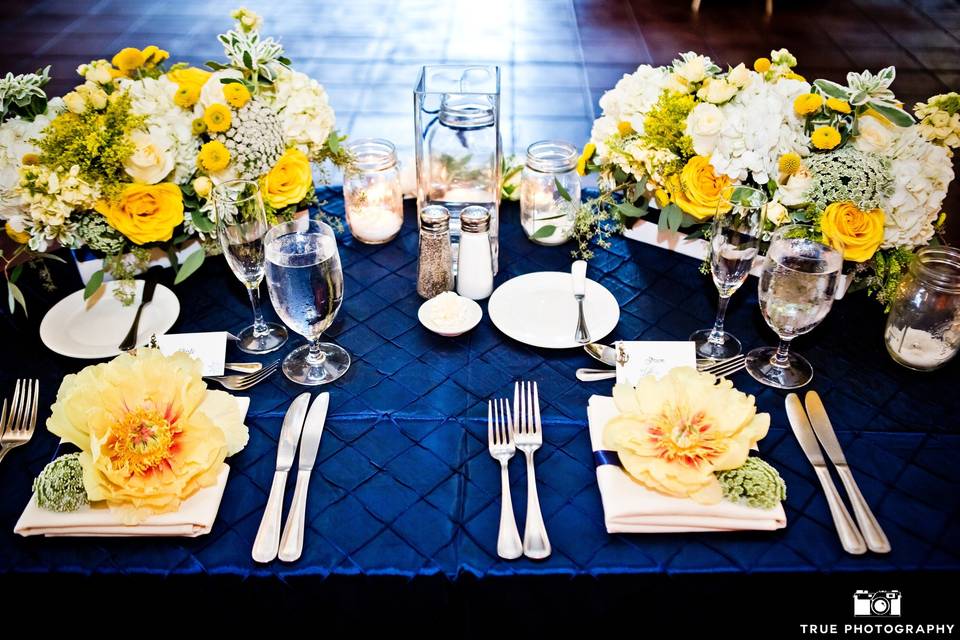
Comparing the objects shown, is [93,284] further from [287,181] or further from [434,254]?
[434,254]

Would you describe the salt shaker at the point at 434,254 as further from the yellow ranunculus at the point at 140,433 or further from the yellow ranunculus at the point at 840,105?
the yellow ranunculus at the point at 840,105

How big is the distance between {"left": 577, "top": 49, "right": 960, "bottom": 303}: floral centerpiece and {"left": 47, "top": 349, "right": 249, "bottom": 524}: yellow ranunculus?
94 centimetres

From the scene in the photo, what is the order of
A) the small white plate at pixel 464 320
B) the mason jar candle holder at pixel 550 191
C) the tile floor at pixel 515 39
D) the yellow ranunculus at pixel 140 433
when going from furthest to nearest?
the tile floor at pixel 515 39, the mason jar candle holder at pixel 550 191, the small white plate at pixel 464 320, the yellow ranunculus at pixel 140 433

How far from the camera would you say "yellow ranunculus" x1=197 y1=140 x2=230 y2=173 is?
141 cm

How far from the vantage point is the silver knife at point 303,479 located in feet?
3.25

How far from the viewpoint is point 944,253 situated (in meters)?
1.27

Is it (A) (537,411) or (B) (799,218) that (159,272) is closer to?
(A) (537,411)

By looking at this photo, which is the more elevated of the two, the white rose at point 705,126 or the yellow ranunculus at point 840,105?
the yellow ranunculus at point 840,105

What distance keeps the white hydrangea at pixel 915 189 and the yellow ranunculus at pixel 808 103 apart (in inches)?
6.3

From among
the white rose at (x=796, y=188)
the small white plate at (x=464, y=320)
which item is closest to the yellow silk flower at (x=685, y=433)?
the small white plate at (x=464, y=320)

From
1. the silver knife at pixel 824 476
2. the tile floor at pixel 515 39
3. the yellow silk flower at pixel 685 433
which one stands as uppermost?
the yellow silk flower at pixel 685 433

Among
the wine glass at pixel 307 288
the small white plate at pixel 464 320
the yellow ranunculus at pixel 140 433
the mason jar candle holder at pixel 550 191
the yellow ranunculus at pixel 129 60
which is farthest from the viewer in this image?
the mason jar candle holder at pixel 550 191

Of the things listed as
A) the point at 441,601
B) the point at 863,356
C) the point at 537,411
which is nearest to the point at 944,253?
the point at 863,356

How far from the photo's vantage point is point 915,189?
133 centimetres
